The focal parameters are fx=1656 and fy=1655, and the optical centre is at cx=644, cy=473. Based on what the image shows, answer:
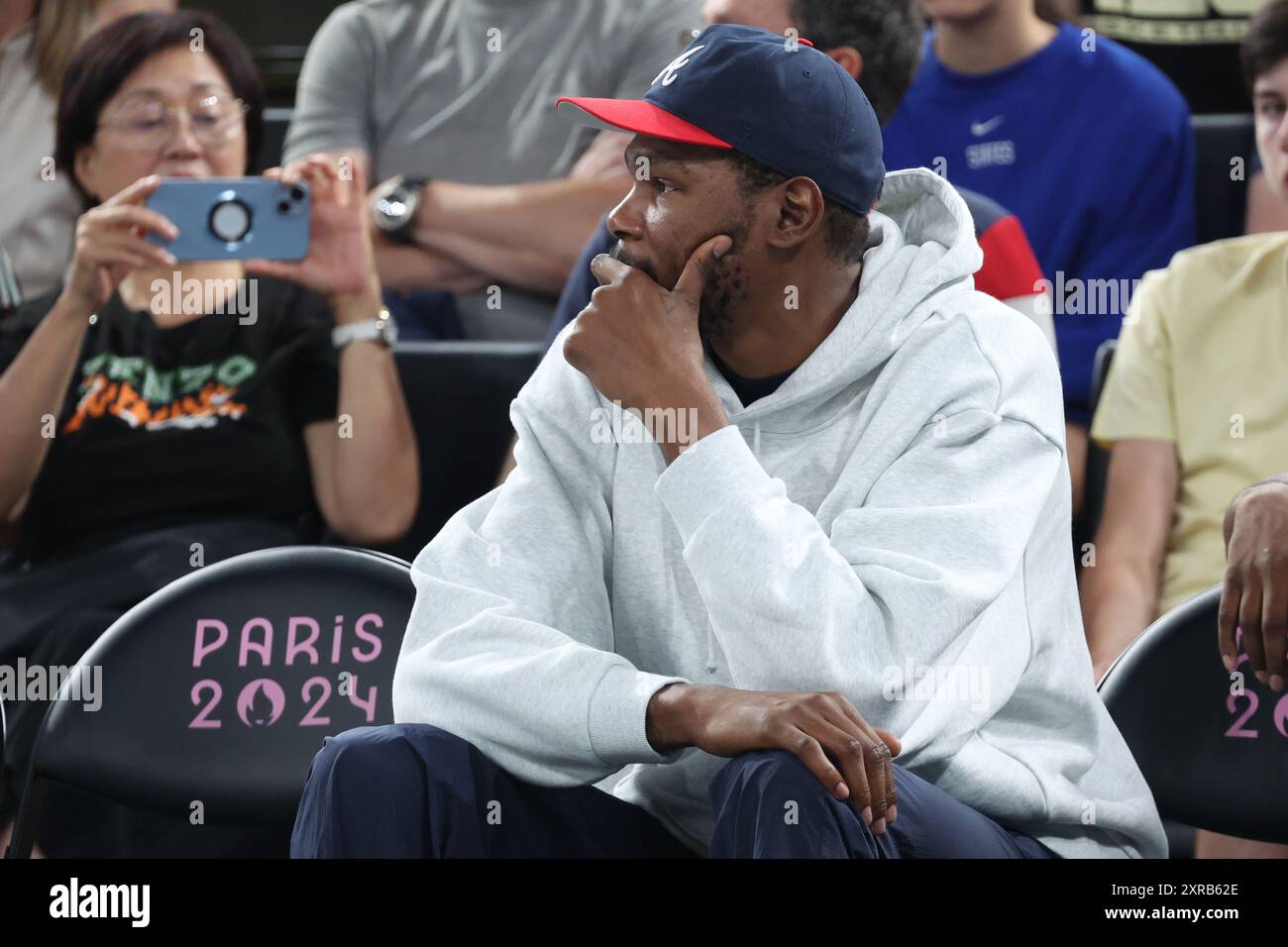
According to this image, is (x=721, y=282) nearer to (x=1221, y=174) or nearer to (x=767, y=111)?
(x=767, y=111)

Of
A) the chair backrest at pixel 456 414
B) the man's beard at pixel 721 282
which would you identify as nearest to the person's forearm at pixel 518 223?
the chair backrest at pixel 456 414

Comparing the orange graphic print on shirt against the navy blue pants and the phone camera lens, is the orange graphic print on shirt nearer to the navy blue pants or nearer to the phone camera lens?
the phone camera lens

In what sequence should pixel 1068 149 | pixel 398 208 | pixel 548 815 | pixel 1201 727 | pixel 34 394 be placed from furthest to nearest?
pixel 398 208, pixel 1068 149, pixel 34 394, pixel 1201 727, pixel 548 815

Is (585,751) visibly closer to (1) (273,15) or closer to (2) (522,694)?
(2) (522,694)

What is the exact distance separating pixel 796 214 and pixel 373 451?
2.40 ft

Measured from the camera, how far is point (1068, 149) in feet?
6.81

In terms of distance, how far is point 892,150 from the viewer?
2150 mm

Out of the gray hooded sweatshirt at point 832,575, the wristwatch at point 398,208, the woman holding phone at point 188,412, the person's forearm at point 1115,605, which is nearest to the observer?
the gray hooded sweatshirt at point 832,575

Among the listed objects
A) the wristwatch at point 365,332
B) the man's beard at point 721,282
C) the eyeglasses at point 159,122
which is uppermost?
the eyeglasses at point 159,122

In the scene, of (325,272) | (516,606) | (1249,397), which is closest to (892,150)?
(1249,397)

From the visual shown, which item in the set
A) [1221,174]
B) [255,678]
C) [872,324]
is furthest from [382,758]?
[1221,174]

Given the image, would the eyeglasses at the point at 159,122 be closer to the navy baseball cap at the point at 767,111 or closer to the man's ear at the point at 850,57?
the man's ear at the point at 850,57

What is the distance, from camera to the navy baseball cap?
1.21m

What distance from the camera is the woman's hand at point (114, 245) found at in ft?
5.94
